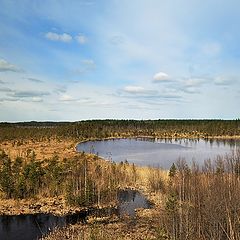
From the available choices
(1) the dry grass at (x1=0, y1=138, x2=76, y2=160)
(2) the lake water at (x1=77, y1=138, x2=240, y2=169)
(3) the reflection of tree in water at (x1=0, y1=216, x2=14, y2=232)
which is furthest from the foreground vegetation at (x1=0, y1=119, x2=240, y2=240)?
(1) the dry grass at (x1=0, y1=138, x2=76, y2=160)

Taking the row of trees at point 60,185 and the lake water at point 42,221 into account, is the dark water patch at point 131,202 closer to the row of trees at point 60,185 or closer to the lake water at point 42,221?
the lake water at point 42,221

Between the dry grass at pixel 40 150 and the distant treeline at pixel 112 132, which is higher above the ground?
the distant treeline at pixel 112 132

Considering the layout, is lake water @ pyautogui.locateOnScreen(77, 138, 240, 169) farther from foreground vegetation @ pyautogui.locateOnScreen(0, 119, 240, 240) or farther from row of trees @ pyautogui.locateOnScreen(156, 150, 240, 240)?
row of trees @ pyautogui.locateOnScreen(156, 150, 240, 240)

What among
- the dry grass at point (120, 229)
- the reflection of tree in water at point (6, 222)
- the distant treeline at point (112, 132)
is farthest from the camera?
the distant treeline at point (112, 132)

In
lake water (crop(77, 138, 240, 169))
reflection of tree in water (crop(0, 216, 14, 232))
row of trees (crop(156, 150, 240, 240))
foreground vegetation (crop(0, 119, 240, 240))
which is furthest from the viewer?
lake water (crop(77, 138, 240, 169))

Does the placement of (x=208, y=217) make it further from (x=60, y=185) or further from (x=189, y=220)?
(x=60, y=185)

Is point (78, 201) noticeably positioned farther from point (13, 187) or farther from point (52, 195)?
point (13, 187)

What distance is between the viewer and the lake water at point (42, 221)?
33.9 m

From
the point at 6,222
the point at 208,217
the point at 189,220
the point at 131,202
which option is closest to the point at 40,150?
the point at 131,202

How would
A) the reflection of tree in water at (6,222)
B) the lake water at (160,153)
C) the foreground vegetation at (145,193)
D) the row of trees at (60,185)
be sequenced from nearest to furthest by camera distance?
1. the foreground vegetation at (145,193)
2. the reflection of tree in water at (6,222)
3. the row of trees at (60,185)
4. the lake water at (160,153)

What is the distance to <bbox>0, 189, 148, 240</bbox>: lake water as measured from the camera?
33875 millimetres

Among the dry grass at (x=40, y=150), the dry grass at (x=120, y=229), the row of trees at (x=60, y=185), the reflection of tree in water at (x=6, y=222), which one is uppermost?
the dry grass at (x=40, y=150)

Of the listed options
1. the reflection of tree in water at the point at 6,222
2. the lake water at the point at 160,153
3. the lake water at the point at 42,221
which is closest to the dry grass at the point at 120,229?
the lake water at the point at 42,221

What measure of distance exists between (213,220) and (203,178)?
1435cm
